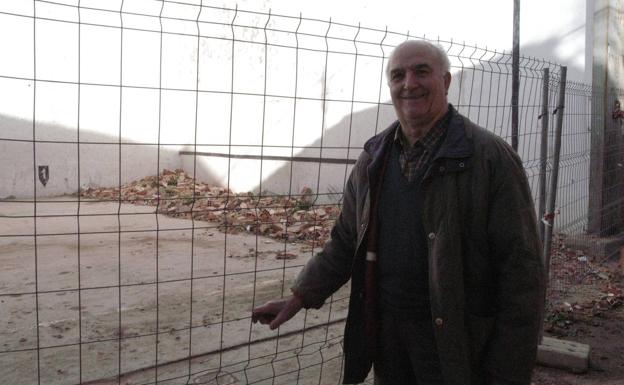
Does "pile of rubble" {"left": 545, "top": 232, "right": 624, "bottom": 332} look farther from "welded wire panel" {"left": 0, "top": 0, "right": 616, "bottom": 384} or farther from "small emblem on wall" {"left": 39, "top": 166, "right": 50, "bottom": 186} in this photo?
"small emblem on wall" {"left": 39, "top": 166, "right": 50, "bottom": 186}

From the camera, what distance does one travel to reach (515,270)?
1.90m

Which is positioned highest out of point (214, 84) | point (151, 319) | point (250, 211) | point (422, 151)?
point (214, 84)

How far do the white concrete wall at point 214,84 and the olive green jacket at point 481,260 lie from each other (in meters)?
7.53

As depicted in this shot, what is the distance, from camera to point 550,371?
13.5 feet

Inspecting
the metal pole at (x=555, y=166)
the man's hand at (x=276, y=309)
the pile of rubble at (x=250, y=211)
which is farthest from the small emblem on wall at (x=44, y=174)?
the man's hand at (x=276, y=309)

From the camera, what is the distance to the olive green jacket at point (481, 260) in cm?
190

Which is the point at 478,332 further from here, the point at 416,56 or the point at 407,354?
the point at 416,56

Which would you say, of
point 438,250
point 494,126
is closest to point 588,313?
point 494,126

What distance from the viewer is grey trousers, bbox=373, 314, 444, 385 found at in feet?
6.62

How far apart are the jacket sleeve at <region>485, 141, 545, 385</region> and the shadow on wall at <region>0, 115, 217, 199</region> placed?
12.0m

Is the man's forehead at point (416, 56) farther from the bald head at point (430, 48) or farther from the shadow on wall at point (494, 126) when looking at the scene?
the shadow on wall at point (494, 126)

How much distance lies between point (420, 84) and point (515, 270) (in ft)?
2.39

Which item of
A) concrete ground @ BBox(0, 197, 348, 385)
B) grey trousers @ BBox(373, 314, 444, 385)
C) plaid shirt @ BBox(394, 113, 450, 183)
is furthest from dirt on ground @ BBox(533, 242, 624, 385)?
plaid shirt @ BBox(394, 113, 450, 183)

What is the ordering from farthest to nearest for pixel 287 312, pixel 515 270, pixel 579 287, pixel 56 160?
pixel 56 160, pixel 579 287, pixel 287 312, pixel 515 270
